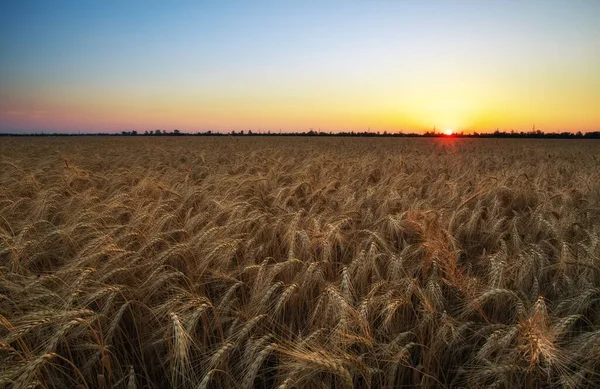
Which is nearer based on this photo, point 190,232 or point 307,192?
point 190,232

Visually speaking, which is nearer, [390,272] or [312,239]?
[390,272]

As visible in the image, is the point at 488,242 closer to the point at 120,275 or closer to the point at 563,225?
the point at 563,225

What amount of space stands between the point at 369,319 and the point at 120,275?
163 centimetres

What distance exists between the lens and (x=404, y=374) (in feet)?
5.91

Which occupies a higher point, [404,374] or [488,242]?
[488,242]

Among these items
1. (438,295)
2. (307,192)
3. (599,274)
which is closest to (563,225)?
(599,274)

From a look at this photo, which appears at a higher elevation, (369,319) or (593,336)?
(593,336)

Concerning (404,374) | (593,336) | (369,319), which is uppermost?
(593,336)

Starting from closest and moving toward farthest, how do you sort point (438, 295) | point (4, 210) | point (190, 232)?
1. point (438, 295)
2. point (190, 232)
3. point (4, 210)

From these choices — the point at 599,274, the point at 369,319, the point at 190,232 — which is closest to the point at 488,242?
the point at 599,274

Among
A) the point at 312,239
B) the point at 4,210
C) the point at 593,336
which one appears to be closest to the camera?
the point at 593,336

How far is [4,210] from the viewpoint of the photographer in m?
3.64

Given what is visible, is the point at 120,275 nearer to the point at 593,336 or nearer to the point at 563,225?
the point at 593,336

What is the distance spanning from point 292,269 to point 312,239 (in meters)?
0.51
